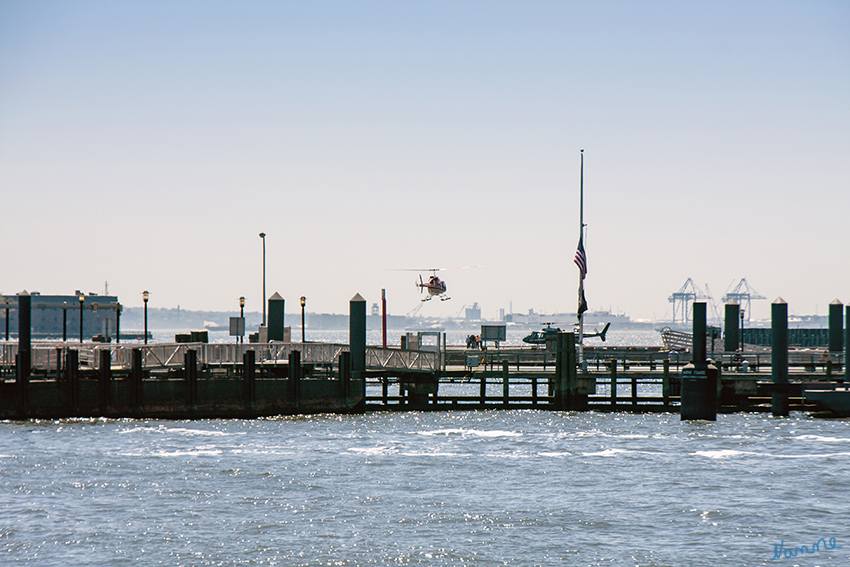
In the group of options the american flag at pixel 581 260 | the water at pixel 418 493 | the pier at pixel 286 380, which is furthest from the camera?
the american flag at pixel 581 260

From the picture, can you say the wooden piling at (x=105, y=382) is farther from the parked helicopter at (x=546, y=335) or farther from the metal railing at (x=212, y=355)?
the parked helicopter at (x=546, y=335)

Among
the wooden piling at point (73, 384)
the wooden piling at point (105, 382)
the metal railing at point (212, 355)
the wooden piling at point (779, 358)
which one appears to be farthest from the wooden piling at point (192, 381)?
the wooden piling at point (779, 358)

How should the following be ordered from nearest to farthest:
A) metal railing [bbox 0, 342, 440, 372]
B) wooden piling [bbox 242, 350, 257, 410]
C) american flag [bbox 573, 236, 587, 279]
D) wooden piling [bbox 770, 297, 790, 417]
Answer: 1. wooden piling [bbox 770, 297, 790, 417]
2. wooden piling [bbox 242, 350, 257, 410]
3. metal railing [bbox 0, 342, 440, 372]
4. american flag [bbox 573, 236, 587, 279]

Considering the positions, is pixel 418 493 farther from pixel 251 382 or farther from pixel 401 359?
pixel 401 359

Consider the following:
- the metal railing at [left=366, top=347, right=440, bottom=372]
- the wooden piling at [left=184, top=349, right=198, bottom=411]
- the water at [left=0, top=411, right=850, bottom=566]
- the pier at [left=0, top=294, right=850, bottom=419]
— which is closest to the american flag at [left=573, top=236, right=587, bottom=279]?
the pier at [left=0, top=294, right=850, bottom=419]

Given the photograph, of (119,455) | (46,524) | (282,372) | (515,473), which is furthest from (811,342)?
(46,524)

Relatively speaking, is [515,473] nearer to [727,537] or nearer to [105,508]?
[727,537]

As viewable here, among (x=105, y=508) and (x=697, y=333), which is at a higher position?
(x=697, y=333)

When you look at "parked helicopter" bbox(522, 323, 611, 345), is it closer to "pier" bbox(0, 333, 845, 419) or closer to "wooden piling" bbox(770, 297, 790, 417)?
"pier" bbox(0, 333, 845, 419)

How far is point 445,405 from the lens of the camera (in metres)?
43.1

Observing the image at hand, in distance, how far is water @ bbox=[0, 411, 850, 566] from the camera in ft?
68.2

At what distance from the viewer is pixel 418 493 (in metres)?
26.3

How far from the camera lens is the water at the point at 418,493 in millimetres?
20781

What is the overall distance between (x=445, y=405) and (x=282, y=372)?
7.46 meters
